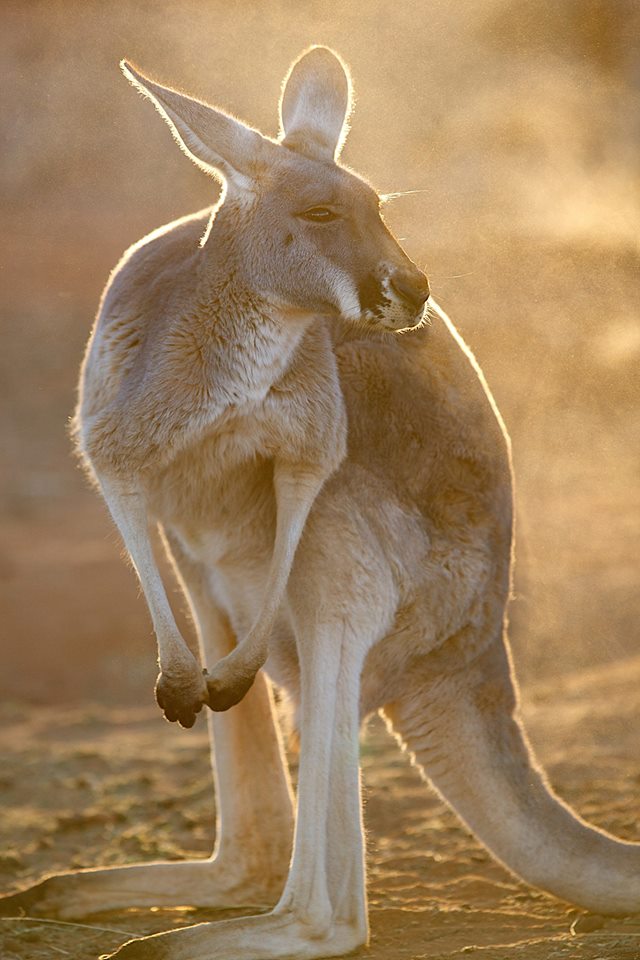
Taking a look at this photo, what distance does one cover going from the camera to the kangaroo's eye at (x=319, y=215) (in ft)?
9.36

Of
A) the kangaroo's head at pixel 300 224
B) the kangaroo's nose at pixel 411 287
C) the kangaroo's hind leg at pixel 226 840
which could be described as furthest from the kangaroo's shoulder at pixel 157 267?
the kangaroo's hind leg at pixel 226 840

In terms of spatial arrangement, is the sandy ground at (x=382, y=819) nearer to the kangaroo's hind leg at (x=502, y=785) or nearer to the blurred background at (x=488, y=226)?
the kangaroo's hind leg at (x=502, y=785)

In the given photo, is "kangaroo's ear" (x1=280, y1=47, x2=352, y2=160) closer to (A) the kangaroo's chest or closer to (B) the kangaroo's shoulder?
(B) the kangaroo's shoulder

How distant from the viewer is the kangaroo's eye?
9.36 feet

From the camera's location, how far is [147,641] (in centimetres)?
735

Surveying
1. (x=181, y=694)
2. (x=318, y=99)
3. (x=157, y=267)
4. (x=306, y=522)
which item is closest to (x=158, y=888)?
(x=181, y=694)

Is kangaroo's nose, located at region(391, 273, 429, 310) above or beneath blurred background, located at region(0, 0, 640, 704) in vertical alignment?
beneath

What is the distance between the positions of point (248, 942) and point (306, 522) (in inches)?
37.1

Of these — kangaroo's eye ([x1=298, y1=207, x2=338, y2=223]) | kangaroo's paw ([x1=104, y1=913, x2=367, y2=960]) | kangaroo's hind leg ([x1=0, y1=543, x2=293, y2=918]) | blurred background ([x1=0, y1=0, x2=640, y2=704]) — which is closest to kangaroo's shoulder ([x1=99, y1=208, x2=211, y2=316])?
kangaroo's eye ([x1=298, y1=207, x2=338, y2=223])

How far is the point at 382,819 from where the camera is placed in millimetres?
4418

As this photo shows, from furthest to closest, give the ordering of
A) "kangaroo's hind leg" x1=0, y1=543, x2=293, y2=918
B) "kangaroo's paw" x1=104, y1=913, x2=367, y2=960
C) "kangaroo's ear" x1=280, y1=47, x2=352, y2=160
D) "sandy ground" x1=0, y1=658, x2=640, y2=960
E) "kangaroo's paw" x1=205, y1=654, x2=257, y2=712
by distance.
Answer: "kangaroo's hind leg" x1=0, y1=543, x2=293, y2=918 < "sandy ground" x1=0, y1=658, x2=640, y2=960 < "kangaroo's ear" x1=280, y1=47, x2=352, y2=160 < "kangaroo's paw" x1=205, y1=654, x2=257, y2=712 < "kangaroo's paw" x1=104, y1=913, x2=367, y2=960

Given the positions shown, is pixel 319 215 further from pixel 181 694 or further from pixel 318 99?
pixel 181 694

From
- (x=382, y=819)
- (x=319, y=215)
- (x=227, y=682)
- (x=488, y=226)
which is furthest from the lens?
(x=488, y=226)

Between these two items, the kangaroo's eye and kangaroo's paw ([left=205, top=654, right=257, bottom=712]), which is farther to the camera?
kangaroo's paw ([left=205, top=654, right=257, bottom=712])
